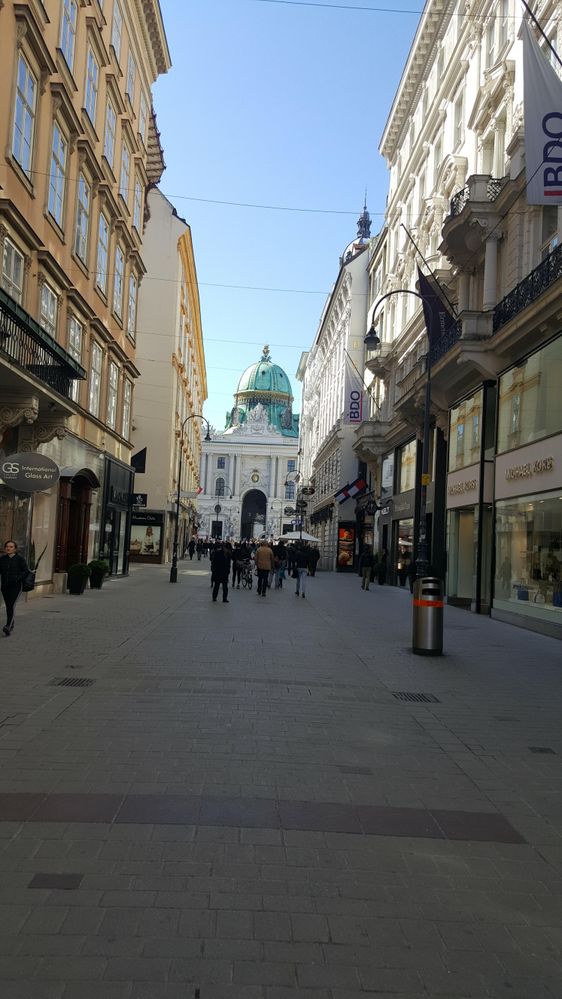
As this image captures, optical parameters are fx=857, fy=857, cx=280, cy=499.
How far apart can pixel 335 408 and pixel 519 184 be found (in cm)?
4087

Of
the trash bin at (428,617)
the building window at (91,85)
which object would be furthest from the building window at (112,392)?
the trash bin at (428,617)

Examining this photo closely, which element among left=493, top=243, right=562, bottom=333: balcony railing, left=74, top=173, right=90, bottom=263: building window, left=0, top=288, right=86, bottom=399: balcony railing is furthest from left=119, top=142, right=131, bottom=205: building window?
left=493, top=243, right=562, bottom=333: balcony railing

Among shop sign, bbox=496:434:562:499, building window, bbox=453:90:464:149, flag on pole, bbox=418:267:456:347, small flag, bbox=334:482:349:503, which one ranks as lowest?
shop sign, bbox=496:434:562:499

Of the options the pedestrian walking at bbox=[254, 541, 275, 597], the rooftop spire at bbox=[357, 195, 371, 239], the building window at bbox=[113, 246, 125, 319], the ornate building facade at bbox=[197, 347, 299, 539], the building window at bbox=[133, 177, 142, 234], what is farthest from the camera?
the ornate building facade at bbox=[197, 347, 299, 539]

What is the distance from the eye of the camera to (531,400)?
19500 millimetres

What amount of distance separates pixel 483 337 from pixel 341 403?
1407 inches

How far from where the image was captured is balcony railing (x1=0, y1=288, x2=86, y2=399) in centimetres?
1451

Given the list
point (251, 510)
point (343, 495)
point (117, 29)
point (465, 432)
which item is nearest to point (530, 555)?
point (465, 432)

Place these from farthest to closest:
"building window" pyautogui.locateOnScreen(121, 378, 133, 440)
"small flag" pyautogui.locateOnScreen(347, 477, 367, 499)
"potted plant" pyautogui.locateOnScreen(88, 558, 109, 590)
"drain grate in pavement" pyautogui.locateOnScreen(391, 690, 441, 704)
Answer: "small flag" pyautogui.locateOnScreen(347, 477, 367, 499)
"building window" pyautogui.locateOnScreen(121, 378, 133, 440)
"potted plant" pyautogui.locateOnScreen(88, 558, 109, 590)
"drain grate in pavement" pyautogui.locateOnScreen(391, 690, 441, 704)

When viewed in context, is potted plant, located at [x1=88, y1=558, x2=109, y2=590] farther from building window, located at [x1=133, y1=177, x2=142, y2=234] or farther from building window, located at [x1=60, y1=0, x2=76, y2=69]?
building window, located at [x1=133, y1=177, x2=142, y2=234]

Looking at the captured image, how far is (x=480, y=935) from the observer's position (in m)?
3.87

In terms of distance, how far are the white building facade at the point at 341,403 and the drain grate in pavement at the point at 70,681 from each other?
36.3 m

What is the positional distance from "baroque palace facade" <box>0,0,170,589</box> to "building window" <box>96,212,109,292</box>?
6 centimetres

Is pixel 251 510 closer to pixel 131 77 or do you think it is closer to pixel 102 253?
pixel 131 77
